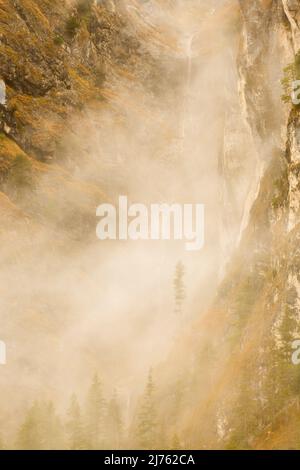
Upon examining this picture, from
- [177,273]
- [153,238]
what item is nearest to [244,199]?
[177,273]

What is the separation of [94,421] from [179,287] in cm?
2849

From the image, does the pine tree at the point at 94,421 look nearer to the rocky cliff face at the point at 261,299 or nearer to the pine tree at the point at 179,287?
the rocky cliff face at the point at 261,299

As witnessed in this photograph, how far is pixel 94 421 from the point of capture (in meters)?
49.2

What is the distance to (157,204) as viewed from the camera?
90.4m

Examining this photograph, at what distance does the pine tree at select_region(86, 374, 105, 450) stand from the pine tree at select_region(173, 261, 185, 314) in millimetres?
22886

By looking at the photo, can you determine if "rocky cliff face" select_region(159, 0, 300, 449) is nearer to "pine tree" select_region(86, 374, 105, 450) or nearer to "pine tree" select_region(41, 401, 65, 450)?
"pine tree" select_region(86, 374, 105, 450)

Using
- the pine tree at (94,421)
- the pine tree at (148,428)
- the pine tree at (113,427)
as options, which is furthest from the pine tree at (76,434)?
the pine tree at (148,428)

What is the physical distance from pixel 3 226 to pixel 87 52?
49561mm

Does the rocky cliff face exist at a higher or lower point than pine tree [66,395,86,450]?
higher

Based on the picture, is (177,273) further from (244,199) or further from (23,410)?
(23,410)

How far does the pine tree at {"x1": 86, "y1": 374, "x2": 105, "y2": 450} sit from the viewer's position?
48094 millimetres

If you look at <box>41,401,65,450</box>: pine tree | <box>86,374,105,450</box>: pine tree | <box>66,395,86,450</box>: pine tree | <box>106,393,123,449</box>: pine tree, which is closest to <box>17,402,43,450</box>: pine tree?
<box>41,401,65,450</box>: pine tree

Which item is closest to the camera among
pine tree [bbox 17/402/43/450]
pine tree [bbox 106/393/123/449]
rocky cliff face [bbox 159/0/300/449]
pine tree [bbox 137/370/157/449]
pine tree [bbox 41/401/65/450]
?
rocky cliff face [bbox 159/0/300/449]

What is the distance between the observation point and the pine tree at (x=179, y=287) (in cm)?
7250
